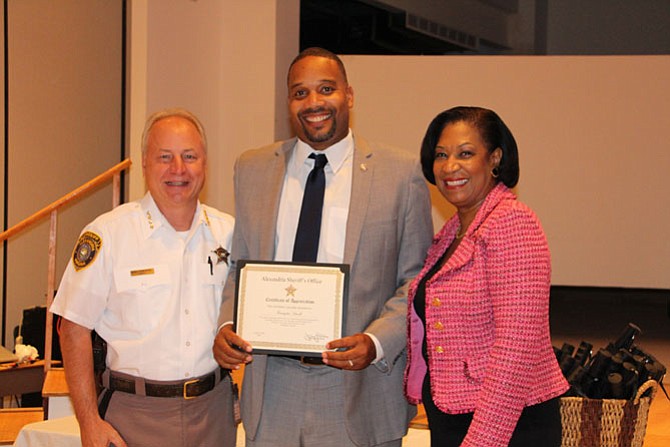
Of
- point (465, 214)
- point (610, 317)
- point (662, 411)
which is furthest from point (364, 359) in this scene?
point (610, 317)

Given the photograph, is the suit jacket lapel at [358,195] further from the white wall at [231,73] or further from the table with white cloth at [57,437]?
the white wall at [231,73]

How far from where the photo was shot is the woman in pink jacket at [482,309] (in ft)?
6.65

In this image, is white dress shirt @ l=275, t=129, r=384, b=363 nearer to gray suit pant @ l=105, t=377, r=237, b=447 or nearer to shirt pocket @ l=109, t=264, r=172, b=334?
shirt pocket @ l=109, t=264, r=172, b=334

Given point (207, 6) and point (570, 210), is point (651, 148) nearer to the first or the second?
point (570, 210)

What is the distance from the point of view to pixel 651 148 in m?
7.53

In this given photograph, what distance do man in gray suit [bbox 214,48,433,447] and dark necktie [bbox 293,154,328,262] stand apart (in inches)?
0.8

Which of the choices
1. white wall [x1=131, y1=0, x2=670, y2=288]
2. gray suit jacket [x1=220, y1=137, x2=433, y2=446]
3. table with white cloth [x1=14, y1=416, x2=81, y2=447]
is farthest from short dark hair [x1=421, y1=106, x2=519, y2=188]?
white wall [x1=131, y1=0, x2=670, y2=288]

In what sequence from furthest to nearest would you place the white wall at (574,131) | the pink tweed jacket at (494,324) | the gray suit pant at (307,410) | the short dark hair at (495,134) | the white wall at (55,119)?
1. the white wall at (574,131)
2. the white wall at (55,119)
3. the gray suit pant at (307,410)
4. the short dark hair at (495,134)
5. the pink tweed jacket at (494,324)

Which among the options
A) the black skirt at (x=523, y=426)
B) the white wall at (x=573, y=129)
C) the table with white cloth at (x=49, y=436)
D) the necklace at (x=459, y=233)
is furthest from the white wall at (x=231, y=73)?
the black skirt at (x=523, y=426)

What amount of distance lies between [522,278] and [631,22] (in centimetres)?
1054

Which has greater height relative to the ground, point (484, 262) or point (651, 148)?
point (651, 148)

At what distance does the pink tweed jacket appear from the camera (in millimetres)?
2025

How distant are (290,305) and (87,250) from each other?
2.07 ft

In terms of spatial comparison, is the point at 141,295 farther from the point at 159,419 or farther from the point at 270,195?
the point at 270,195
